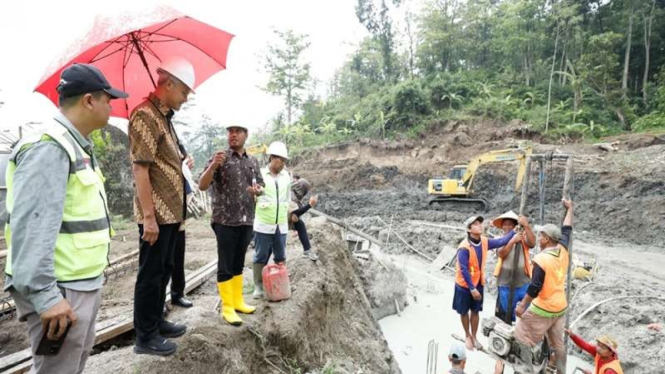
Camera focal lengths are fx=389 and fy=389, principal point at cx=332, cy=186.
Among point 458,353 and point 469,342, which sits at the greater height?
point 458,353

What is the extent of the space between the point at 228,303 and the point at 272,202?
1.12m

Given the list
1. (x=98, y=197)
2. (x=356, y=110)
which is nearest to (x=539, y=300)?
(x=98, y=197)

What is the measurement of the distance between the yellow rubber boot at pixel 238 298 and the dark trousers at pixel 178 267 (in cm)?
45

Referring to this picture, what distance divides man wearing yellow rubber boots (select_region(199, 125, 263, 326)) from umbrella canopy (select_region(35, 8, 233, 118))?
0.66 m

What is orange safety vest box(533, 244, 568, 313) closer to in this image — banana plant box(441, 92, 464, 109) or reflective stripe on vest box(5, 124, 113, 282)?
reflective stripe on vest box(5, 124, 113, 282)

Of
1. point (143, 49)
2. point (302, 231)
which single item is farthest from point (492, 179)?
point (143, 49)

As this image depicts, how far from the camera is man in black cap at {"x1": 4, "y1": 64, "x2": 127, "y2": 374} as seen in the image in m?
1.40

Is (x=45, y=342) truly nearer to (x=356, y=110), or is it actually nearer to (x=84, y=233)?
(x=84, y=233)

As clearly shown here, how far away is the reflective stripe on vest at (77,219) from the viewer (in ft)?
5.02

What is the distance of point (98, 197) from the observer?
5.67 feet

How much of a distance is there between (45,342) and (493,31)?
122 ft

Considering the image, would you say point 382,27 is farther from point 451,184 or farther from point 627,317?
point 627,317

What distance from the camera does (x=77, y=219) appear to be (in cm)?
160

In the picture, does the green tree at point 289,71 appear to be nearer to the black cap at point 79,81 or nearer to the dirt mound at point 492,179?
the dirt mound at point 492,179
